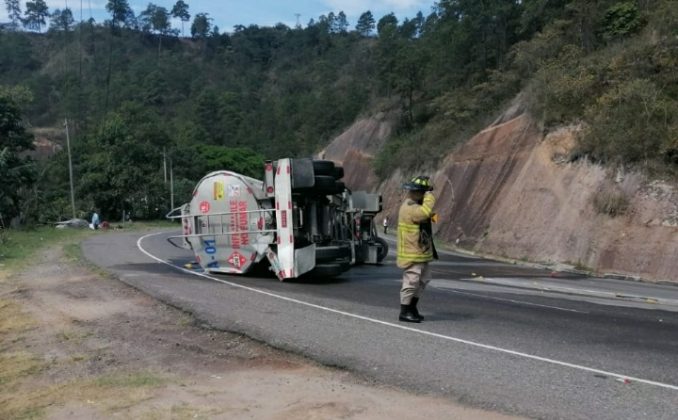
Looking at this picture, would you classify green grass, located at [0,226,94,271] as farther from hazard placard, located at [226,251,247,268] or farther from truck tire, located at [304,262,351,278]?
truck tire, located at [304,262,351,278]

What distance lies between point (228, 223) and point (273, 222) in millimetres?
1177

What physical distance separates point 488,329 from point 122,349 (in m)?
4.66

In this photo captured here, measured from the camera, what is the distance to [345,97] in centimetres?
8025

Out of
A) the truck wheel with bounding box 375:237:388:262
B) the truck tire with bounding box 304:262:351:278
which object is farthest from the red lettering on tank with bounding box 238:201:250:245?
the truck wheel with bounding box 375:237:388:262

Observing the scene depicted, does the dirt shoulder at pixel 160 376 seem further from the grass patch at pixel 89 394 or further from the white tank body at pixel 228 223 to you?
the white tank body at pixel 228 223

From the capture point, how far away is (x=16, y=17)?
179m

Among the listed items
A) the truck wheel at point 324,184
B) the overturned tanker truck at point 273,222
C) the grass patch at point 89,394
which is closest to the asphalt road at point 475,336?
the overturned tanker truck at point 273,222

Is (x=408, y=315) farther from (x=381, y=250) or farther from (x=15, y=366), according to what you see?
(x=381, y=250)

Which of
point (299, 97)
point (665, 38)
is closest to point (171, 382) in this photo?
point (665, 38)

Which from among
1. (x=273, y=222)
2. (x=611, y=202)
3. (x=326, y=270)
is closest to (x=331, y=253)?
(x=326, y=270)

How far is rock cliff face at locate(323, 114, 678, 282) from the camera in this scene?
17734 millimetres

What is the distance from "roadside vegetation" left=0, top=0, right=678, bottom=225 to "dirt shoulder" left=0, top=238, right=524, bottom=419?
16.4 m

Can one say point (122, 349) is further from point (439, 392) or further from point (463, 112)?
point (463, 112)

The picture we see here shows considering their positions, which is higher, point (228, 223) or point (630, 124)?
point (630, 124)
